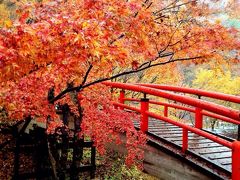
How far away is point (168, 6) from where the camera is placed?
8.02m

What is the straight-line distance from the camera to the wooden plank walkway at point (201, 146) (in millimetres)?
5416

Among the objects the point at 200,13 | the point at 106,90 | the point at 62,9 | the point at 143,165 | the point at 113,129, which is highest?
the point at 200,13

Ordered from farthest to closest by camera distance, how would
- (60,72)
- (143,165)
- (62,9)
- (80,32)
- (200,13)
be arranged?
(200,13), (143,165), (62,9), (60,72), (80,32)

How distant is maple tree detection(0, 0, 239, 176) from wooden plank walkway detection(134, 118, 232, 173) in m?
0.68

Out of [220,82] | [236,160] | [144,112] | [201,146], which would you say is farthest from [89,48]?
[220,82]

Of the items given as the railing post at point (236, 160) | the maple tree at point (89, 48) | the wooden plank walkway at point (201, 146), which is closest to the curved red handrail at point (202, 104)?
the railing post at point (236, 160)

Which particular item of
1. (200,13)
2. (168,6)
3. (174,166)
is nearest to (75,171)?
(174,166)

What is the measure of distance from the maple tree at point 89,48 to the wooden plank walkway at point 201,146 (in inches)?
26.6

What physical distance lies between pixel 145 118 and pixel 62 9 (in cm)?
281

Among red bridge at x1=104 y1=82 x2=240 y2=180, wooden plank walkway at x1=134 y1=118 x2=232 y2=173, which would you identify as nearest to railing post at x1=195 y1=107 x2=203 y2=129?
red bridge at x1=104 y1=82 x2=240 y2=180

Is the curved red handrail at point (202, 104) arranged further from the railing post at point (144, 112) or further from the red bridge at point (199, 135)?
the railing post at point (144, 112)

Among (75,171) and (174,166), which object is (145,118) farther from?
(75,171)

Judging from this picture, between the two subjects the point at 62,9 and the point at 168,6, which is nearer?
the point at 62,9

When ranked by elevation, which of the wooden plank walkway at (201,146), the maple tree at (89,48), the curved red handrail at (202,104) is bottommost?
the wooden plank walkway at (201,146)
